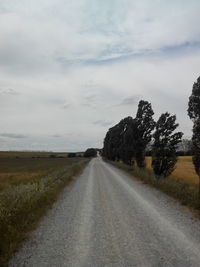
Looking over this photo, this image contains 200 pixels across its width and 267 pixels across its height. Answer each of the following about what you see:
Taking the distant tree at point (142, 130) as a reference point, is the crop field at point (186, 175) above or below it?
below

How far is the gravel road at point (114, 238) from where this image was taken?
19.8ft

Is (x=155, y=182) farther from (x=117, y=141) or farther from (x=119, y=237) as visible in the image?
(x=117, y=141)

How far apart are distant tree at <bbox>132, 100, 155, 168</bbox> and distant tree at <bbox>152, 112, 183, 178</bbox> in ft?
32.8

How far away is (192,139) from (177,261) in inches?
508

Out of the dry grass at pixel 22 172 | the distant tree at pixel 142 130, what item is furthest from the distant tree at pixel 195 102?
the distant tree at pixel 142 130

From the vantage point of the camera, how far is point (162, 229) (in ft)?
28.5

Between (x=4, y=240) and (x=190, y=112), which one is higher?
(x=190, y=112)

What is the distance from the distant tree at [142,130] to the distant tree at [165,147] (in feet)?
32.8

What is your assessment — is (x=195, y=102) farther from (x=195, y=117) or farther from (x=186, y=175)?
(x=186, y=175)

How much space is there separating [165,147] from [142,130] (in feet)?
36.9

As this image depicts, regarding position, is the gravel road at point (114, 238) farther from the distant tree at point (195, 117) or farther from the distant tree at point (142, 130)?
the distant tree at point (142, 130)

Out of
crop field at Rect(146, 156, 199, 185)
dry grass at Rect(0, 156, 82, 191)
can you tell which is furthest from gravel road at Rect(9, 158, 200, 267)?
crop field at Rect(146, 156, 199, 185)

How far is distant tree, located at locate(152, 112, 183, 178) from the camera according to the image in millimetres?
27625

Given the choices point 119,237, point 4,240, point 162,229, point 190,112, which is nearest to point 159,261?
point 119,237
